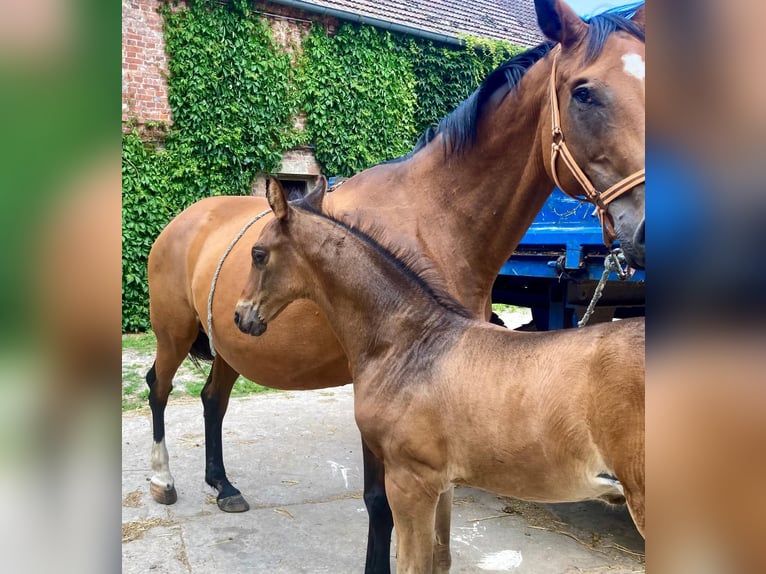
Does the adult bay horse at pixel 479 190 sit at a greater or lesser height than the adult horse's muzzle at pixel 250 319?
greater

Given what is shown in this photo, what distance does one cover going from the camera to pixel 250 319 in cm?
237

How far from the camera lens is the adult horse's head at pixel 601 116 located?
1656mm

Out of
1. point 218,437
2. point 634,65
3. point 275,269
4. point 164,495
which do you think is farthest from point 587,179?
point 164,495

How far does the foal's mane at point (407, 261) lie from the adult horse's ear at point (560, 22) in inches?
34.9

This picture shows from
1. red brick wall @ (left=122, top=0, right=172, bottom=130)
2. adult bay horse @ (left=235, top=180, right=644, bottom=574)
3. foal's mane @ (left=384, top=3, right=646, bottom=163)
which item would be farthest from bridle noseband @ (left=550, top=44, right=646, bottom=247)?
red brick wall @ (left=122, top=0, right=172, bottom=130)

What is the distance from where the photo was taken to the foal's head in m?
2.26

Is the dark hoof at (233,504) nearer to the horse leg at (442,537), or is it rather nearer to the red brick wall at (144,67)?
the horse leg at (442,537)

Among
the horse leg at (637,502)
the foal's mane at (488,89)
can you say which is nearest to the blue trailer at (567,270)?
the foal's mane at (488,89)

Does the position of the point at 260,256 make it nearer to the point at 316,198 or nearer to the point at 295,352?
the point at 316,198

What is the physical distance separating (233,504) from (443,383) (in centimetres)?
211
